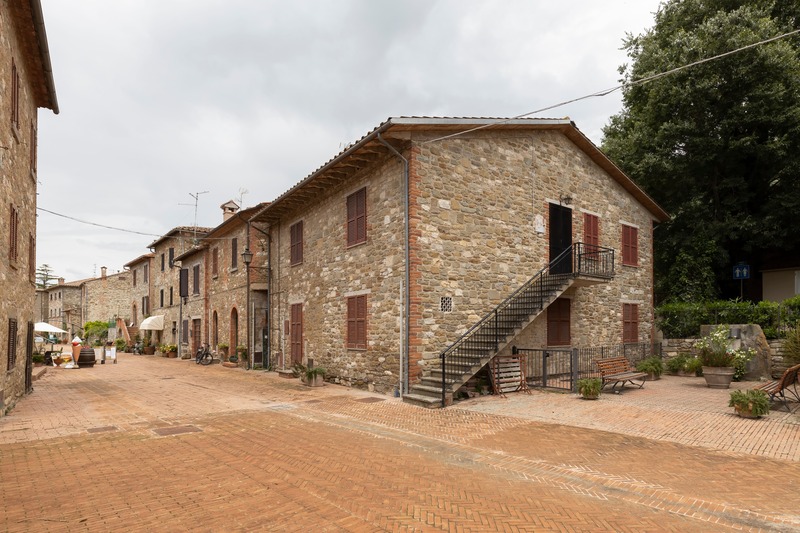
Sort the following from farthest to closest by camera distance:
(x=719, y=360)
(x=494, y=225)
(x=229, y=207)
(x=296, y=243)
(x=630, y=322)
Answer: (x=229, y=207) → (x=630, y=322) → (x=296, y=243) → (x=494, y=225) → (x=719, y=360)

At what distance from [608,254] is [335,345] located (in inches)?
369

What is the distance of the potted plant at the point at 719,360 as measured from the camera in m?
12.6

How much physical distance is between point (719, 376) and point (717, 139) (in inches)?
418

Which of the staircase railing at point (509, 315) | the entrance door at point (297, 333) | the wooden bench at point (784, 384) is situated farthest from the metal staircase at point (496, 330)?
the entrance door at point (297, 333)

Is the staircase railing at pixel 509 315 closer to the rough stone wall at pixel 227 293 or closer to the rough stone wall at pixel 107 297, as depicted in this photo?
the rough stone wall at pixel 227 293

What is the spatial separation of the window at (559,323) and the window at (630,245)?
403cm

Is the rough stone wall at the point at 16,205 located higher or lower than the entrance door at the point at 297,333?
higher

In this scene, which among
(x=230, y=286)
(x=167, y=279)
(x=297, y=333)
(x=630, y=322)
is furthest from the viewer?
(x=167, y=279)

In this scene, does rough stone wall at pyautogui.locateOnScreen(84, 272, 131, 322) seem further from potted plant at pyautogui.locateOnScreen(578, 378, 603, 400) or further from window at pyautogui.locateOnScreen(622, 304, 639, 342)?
potted plant at pyautogui.locateOnScreen(578, 378, 603, 400)

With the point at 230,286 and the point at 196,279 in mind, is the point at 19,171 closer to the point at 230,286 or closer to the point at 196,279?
the point at 230,286

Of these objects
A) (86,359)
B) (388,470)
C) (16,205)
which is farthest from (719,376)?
(86,359)

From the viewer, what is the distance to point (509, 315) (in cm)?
1234

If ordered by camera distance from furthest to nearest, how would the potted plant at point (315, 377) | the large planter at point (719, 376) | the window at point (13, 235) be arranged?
the potted plant at point (315, 377) → the large planter at point (719, 376) → the window at point (13, 235)

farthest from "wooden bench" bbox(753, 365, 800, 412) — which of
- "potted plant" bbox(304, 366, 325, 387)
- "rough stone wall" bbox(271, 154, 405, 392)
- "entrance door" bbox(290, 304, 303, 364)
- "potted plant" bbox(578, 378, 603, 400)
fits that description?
"entrance door" bbox(290, 304, 303, 364)
